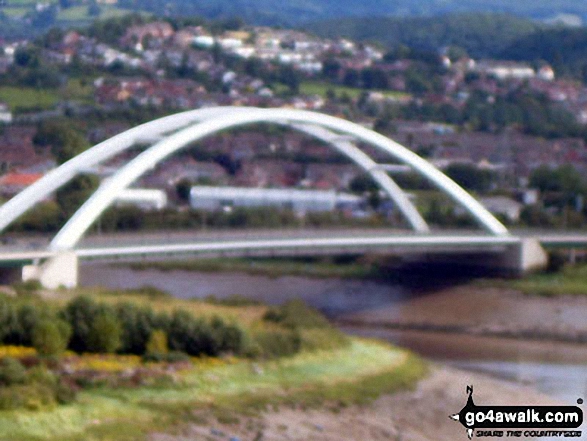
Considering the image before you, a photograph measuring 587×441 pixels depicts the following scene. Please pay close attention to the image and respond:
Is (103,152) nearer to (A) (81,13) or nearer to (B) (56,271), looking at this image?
(B) (56,271)

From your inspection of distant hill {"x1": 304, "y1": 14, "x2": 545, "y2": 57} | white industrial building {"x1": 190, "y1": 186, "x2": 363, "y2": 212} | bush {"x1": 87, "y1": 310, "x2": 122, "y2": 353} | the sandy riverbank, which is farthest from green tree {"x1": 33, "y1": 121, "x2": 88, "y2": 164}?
distant hill {"x1": 304, "y1": 14, "x2": 545, "y2": 57}

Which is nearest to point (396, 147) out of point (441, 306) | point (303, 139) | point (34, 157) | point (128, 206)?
point (441, 306)

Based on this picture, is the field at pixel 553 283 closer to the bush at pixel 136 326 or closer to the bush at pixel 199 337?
the bush at pixel 199 337

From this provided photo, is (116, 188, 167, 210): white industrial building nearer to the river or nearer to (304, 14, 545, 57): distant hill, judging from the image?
the river

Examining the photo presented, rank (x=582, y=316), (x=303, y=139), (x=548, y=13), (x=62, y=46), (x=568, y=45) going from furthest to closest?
(x=548, y=13) → (x=568, y=45) → (x=62, y=46) → (x=303, y=139) → (x=582, y=316)

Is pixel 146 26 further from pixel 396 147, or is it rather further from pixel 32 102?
pixel 396 147
